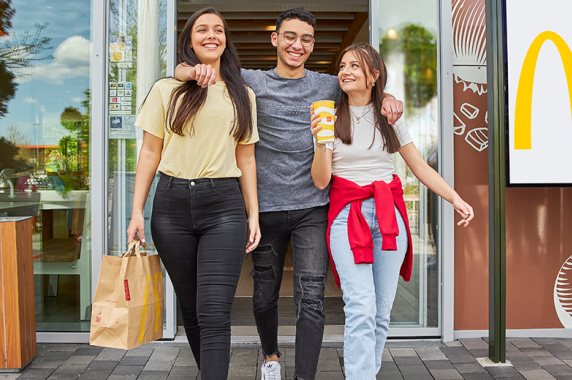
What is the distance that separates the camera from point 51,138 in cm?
319

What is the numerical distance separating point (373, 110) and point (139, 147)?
5.94ft

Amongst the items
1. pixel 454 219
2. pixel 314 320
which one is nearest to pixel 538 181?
pixel 454 219

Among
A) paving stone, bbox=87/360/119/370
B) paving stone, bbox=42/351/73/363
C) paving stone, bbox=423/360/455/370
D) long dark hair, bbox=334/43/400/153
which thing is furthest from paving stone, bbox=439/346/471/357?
paving stone, bbox=42/351/73/363

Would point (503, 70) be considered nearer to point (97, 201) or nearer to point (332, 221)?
point (332, 221)

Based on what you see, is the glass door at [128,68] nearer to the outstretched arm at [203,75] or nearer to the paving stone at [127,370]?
the paving stone at [127,370]

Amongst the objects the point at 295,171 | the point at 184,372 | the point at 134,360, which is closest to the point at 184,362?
the point at 184,372

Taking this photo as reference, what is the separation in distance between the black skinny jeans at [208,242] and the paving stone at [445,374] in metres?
1.40

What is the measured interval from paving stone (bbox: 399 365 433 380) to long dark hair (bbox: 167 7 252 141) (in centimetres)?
171

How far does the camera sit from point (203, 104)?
6.38ft

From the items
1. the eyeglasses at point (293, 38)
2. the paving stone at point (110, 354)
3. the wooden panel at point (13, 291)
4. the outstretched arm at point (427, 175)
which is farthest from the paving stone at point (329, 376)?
the eyeglasses at point (293, 38)

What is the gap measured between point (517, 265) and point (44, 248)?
346cm

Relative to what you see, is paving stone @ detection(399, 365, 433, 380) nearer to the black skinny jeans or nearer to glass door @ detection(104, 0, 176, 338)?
the black skinny jeans

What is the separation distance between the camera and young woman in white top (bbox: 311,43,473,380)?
6.38 feet

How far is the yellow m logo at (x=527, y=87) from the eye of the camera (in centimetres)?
274
